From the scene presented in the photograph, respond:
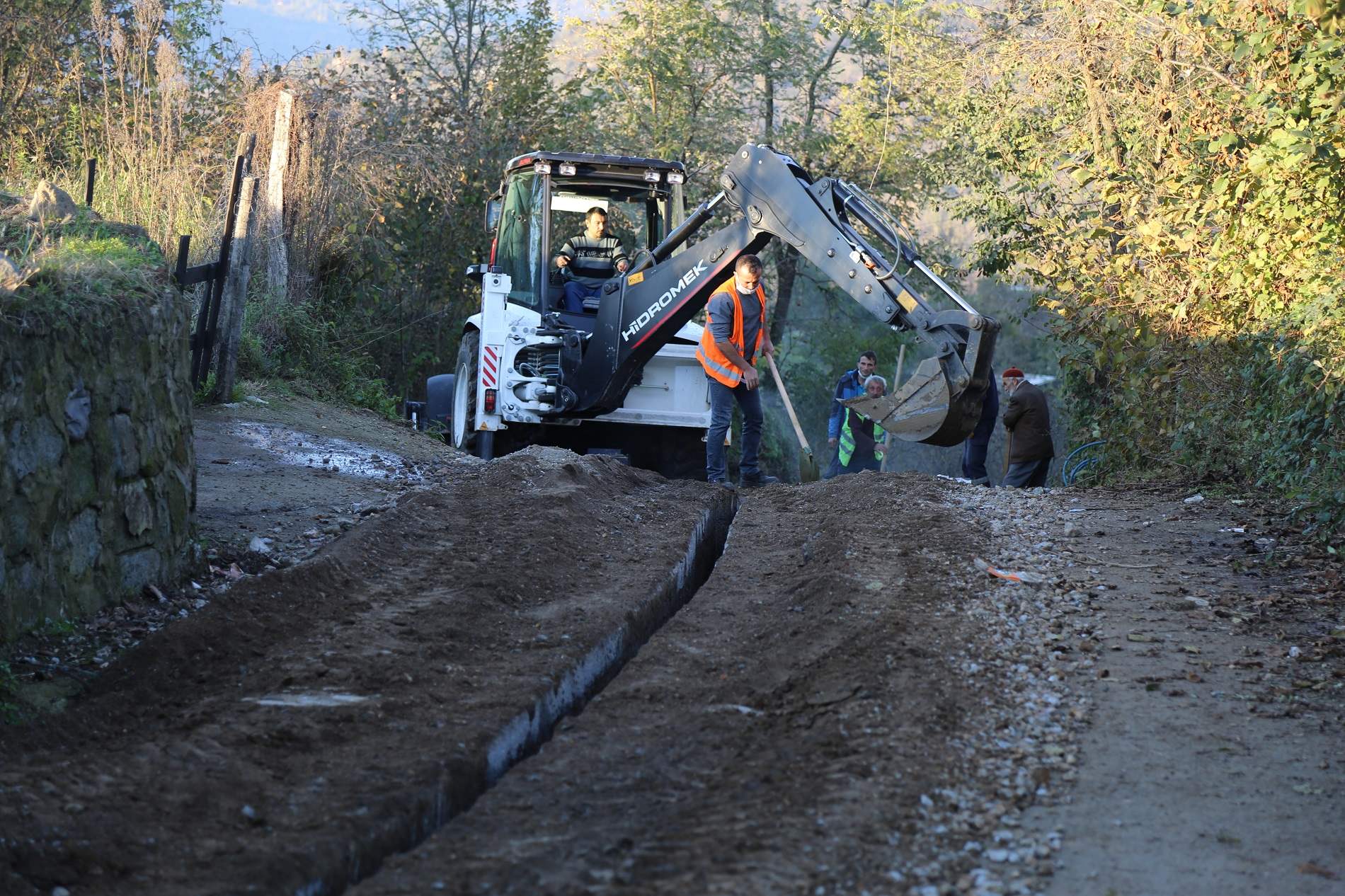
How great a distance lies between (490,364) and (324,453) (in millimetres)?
2290

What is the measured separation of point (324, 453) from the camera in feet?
32.9

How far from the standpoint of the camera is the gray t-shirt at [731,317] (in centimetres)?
1079

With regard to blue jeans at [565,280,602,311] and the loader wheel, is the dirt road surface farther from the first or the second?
the loader wheel

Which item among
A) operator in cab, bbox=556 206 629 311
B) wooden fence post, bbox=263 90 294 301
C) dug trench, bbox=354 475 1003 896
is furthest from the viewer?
wooden fence post, bbox=263 90 294 301

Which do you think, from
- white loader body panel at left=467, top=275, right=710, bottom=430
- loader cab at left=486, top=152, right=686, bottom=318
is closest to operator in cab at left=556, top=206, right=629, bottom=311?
loader cab at left=486, top=152, right=686, bottom=318

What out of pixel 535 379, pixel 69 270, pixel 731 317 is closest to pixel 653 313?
pixel 731 317

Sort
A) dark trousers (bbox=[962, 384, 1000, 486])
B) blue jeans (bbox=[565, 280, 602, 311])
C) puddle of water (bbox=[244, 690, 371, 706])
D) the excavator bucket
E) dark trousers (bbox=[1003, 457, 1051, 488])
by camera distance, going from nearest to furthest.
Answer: puddle of water (bbox=[244, 690, 371, 706]) < the excavator bucket < dark trousers (bbox=[962, 384, 1000, 486]) < blue jeans (bbox=[565, 280, 602, 311]) < dark trousers (bbox=[1003, 457, 1051, 488])

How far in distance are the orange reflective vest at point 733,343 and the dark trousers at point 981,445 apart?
7.51 feet

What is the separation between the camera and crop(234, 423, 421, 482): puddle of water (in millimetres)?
9617

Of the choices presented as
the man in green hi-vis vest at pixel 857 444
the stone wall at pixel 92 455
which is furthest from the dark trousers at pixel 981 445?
the stone wall at pixel 92 455

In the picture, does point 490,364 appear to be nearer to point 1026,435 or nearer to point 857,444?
point 857,444

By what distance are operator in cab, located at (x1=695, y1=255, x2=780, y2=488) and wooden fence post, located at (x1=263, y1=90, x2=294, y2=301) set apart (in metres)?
5.18

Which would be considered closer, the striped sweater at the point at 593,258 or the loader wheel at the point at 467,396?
the striped sweater at the point at 593,258

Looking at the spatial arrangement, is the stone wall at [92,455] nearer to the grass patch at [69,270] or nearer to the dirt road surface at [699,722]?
the grass patch at [69,270]
